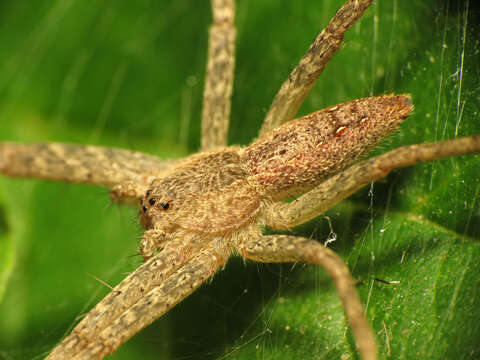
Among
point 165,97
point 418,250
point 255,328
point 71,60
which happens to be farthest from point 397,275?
point 71,60

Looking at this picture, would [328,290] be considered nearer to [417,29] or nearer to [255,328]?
[255,328]

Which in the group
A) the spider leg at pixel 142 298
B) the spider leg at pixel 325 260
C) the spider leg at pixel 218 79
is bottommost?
the spider leg at pixel 142 298

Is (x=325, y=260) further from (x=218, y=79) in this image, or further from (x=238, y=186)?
(x=218, y=79)

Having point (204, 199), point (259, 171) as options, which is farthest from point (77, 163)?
point (259, 171)

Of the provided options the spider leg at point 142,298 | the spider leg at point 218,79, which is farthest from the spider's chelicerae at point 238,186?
the spider leg at point 218,79

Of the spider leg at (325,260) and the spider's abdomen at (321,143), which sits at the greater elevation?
the spider's abdomen at (321,143)

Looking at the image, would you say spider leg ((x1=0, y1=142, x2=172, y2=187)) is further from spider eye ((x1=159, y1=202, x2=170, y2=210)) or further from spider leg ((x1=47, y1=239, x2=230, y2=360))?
spider leg ((x1=47, y1=239, x2=230, y2=360))

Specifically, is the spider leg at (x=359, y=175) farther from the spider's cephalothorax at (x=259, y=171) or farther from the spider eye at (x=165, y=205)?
the spider eye at (x=165, y=205)
